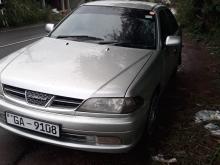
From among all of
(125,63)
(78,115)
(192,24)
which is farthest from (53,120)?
(192,24)

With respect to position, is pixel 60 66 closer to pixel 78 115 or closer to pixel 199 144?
pixel 78 115

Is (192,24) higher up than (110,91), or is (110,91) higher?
(110,91)

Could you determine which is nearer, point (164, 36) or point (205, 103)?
point (164, 36)

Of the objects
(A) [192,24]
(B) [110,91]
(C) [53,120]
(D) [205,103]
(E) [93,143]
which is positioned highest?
(B) [110,91]

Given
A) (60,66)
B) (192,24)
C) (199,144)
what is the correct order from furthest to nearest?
(192,24), (199,144), (60,66)

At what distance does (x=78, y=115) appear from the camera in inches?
136

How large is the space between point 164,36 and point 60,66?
1.86 meters

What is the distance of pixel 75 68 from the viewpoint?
3922 millimetres

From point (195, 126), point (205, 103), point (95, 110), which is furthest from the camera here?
point (205, 103)

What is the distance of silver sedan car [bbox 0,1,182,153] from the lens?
346 centimetres

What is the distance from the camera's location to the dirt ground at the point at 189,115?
13.8 feet

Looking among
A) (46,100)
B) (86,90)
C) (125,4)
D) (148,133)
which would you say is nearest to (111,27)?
(125,4)

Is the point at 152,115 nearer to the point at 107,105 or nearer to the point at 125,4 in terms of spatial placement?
the point at 107,105

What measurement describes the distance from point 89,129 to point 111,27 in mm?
1901
